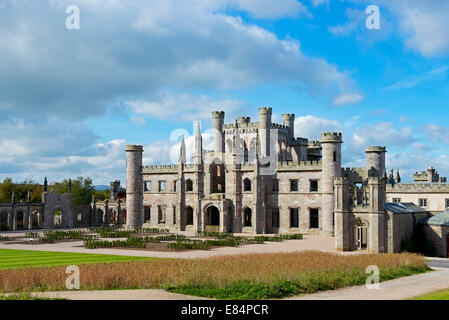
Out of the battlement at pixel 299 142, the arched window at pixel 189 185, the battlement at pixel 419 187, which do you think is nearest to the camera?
the battlement at pixel 419 187

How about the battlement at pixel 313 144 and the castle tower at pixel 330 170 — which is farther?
the battlement at pixel 313 144

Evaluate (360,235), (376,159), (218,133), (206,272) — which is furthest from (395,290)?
(218,133)

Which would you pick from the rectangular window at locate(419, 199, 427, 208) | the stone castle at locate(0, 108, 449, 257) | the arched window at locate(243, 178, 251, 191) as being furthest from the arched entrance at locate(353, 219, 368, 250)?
the arched window at locate(243, 178, 251, 191)

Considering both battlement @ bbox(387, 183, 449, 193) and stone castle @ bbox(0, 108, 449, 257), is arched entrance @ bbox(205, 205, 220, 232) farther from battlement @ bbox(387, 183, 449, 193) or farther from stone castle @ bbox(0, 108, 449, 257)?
battlement @ bbox(387, 183, 449, 193)

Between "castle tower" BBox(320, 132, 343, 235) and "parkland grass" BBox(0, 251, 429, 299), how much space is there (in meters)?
24.2

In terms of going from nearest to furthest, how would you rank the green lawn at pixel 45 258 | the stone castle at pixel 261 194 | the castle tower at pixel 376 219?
the green lawn at pixel 45 258 → the castle tower at pixel 376 219 → the stone castle at pixel 261 194

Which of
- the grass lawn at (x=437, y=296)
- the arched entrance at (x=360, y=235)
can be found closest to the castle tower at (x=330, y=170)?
the arched entrance at (x=360, y=235)

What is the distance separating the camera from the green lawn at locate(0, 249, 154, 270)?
1167 inches

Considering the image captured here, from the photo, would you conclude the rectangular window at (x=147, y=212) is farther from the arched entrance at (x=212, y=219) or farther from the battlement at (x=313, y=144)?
the battlement at (x=313, y=144)

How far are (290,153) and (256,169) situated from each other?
11.9 metres

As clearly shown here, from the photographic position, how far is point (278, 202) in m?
58.3

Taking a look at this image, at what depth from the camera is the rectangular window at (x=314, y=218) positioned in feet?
184

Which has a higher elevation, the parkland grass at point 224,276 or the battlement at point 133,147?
the battlement at point 133,147

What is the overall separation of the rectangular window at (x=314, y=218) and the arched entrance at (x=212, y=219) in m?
10.8
